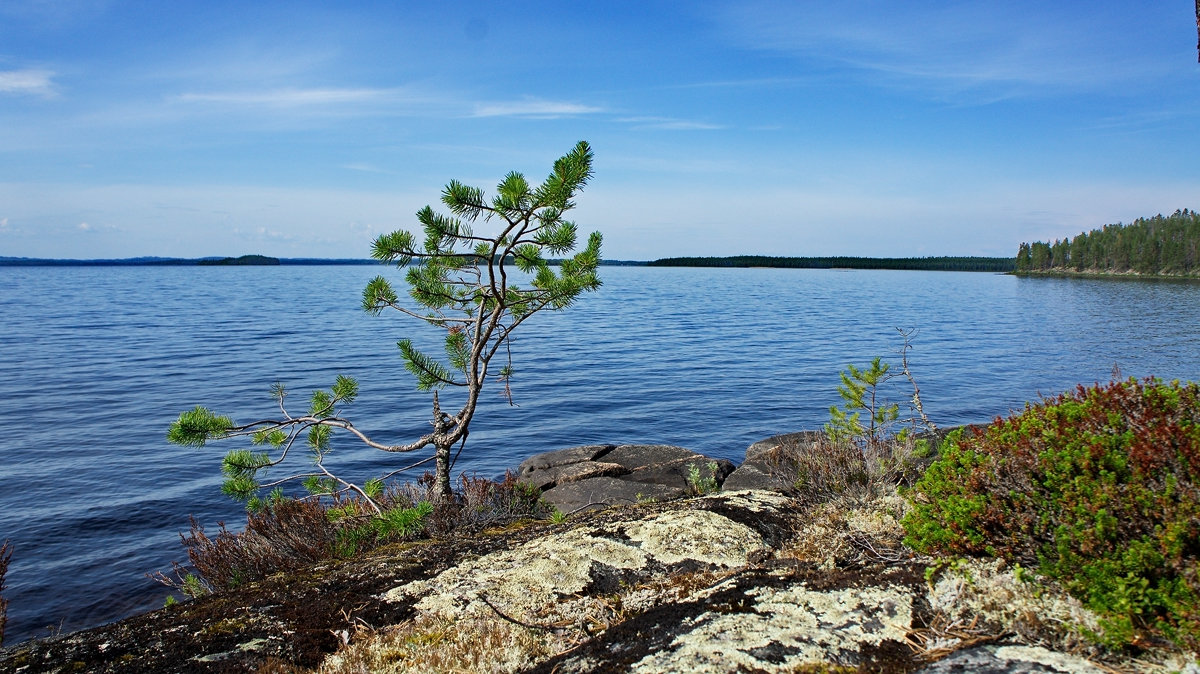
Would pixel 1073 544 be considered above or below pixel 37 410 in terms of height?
above

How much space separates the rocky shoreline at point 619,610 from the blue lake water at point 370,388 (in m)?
6.43

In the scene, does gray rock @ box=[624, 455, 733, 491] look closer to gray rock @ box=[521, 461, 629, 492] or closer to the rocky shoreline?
gray rock @ box=[521, 461, 629, 492]

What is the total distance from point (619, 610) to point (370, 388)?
2120 centimetres

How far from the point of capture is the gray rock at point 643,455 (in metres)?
12.8

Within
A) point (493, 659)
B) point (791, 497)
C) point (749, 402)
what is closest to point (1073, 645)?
point (493, 659)

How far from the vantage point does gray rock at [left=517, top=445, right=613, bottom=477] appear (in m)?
13.6

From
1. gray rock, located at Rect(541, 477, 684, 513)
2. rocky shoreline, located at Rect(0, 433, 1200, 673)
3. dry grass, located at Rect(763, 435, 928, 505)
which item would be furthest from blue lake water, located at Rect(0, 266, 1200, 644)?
dry grass, located at Rect(763, 435, 928, 505)

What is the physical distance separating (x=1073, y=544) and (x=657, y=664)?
2.07 meters

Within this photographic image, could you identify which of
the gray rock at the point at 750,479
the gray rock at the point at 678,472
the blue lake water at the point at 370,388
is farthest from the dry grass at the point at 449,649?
the blue lake water at the point at 370,388

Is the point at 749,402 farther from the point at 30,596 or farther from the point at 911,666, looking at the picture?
the point at 911,666

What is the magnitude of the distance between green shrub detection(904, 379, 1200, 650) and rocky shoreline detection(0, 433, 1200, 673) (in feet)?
0.70

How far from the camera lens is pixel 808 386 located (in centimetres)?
2488

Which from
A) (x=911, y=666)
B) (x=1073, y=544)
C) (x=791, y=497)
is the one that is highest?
(x=1073, y=544)

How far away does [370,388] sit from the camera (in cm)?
2412
